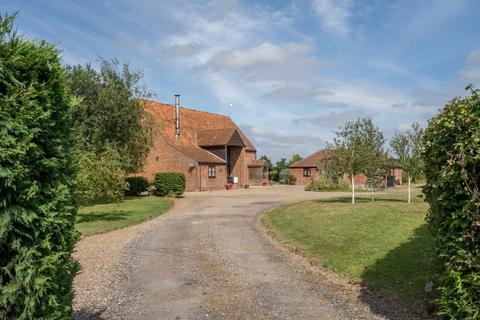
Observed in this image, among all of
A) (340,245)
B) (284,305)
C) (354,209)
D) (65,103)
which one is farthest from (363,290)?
(354,209)

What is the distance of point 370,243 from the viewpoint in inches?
450

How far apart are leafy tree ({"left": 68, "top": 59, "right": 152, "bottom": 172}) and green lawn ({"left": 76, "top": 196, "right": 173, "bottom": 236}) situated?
11.5 feet

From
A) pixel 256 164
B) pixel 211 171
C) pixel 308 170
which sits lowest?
pixel 211 171

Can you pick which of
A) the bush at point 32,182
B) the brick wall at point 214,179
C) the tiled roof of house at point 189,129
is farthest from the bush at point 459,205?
the brick wall at point 214,179

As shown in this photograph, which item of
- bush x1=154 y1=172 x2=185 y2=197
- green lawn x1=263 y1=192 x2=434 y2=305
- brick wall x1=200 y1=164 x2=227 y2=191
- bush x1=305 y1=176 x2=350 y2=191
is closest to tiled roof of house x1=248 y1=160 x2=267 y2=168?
brick wall x1=200 y1=164 x2=227 y2=191

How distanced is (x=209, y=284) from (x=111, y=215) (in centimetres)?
1322

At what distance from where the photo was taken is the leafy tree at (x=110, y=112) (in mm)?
26594

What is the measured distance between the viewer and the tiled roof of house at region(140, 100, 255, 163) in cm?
4244

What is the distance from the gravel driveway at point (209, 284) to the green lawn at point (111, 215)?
8.37ft

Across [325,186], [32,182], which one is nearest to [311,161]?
[325,186]

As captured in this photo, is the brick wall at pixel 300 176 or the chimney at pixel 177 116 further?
the brick wall at pixel 300 176

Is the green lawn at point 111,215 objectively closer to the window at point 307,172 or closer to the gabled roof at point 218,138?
the gabled roof at point 218,138

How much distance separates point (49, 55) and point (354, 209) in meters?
17.7

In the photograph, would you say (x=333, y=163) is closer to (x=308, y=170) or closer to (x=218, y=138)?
(x=218, y=138)
